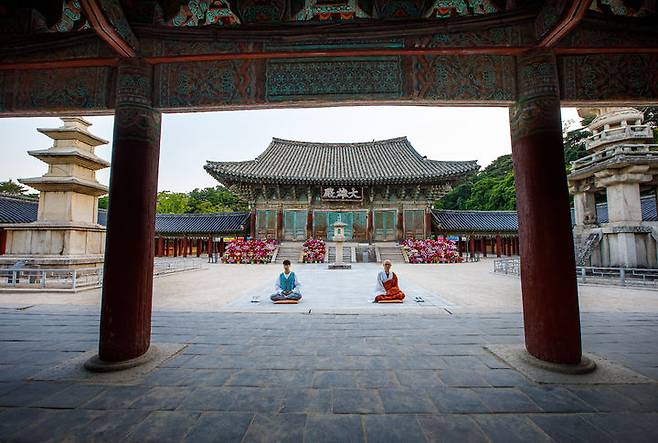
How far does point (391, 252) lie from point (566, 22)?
2020cm

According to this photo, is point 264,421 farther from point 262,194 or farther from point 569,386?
point 262,194

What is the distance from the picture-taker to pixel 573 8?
9.18ft

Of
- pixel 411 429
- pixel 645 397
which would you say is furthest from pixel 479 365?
pixel 411 429

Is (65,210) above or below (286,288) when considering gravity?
above

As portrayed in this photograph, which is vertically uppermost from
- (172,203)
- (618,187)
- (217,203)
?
(217,203)

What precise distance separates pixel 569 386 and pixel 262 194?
77.1 ft

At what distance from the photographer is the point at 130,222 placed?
332 cm

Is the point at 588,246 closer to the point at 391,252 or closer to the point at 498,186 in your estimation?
the point at 391,252

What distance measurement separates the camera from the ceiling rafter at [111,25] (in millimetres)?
2840

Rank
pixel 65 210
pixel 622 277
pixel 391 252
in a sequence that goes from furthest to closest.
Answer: pixel 391 252 < pixel 65 210 < pixel 622 277

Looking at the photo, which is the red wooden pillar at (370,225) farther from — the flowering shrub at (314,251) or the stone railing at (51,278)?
the stone railing at (51,278)

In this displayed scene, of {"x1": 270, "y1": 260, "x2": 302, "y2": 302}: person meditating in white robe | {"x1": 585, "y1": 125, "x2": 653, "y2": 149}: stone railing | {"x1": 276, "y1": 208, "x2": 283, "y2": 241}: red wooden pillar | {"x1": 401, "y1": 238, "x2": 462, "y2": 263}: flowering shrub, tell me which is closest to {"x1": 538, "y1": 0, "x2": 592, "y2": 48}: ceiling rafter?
{"x1": 270, "y1": 260, "x2": 302, "y2": 302}: person meditating in white robe

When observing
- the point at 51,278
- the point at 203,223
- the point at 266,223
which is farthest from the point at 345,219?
the point at 51,278

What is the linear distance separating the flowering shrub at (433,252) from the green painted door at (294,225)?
28.3ft
